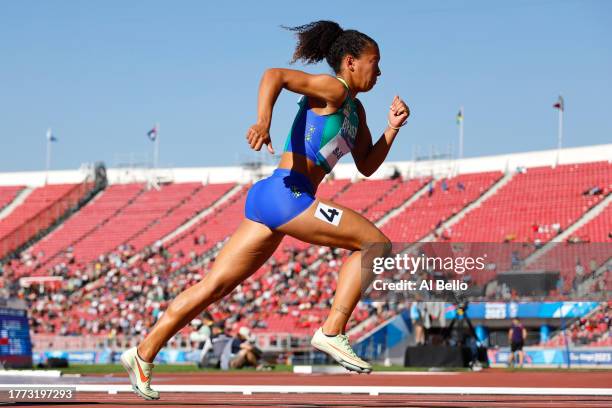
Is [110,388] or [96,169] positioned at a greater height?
[96,169]

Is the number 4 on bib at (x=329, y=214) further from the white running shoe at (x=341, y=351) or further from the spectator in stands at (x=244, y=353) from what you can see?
the spectator in stands at (x=244, y=353)

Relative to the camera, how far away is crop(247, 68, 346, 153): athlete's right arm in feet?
17.1

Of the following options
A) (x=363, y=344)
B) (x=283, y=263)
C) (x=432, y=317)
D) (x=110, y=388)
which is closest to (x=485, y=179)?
(x=283, y=263)

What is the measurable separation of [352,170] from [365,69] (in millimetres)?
41932

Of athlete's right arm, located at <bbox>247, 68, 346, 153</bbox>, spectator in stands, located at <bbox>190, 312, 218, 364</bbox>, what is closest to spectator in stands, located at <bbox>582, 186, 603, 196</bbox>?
spectator in stands, located at <bbox>190, 312, 218, 364</bbox>

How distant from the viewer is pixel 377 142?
252 inches

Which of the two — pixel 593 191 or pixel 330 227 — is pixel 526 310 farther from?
pixel 330 227

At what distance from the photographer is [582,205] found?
3681 cm

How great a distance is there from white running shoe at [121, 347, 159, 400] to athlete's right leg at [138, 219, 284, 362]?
0.27m

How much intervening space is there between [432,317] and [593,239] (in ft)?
35.9

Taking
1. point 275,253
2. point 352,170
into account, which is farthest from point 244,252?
point 352,170

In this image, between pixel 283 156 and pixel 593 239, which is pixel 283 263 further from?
pixel 283 156

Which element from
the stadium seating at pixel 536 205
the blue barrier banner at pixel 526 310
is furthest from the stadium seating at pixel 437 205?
the blue barrier banner at pixel 526 310

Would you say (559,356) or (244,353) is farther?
(559,356)
